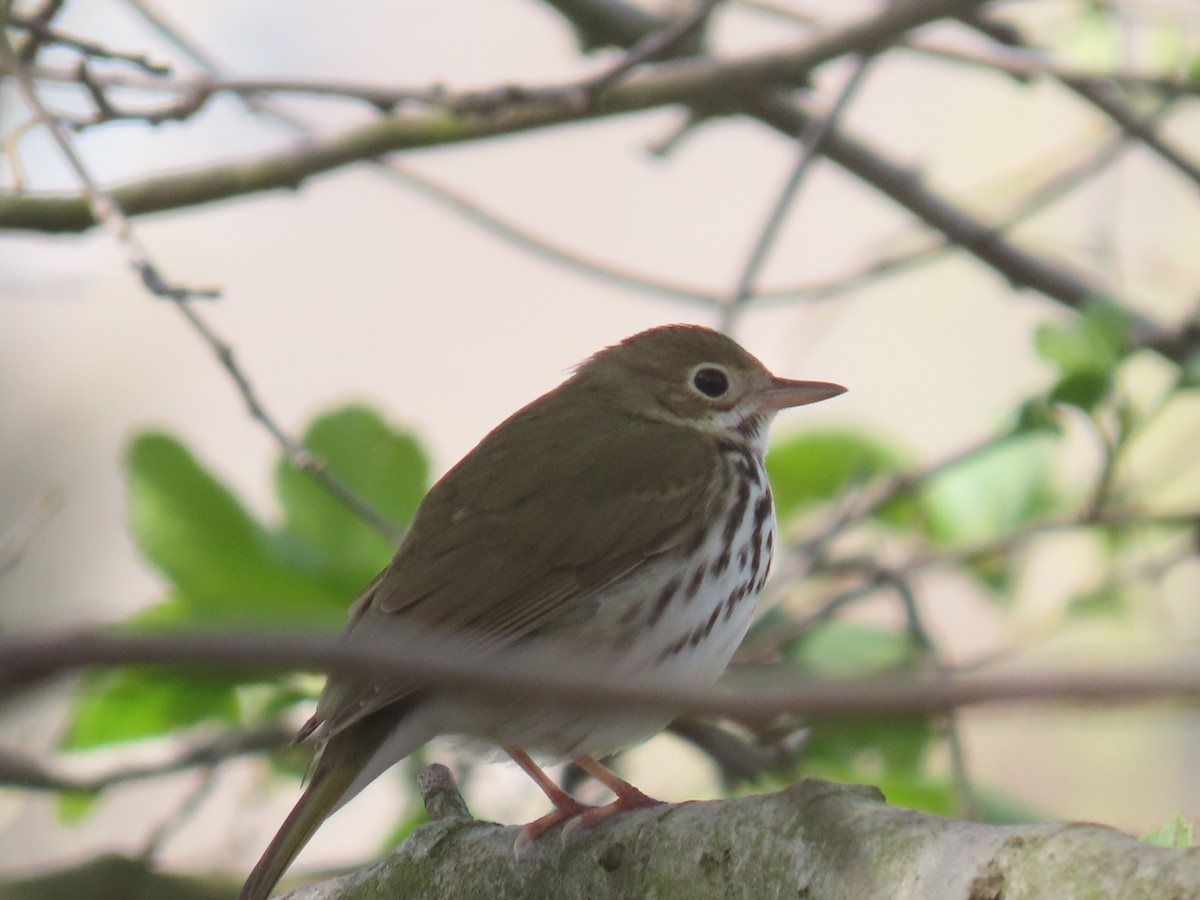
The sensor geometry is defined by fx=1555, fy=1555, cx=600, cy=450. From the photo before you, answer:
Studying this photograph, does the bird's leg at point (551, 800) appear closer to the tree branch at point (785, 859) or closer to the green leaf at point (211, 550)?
the tree branch at point (785, 859)

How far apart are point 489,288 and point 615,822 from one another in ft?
18.1

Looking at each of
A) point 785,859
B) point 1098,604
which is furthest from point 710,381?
point 785,859

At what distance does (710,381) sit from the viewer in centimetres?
405

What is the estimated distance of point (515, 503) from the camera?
3.36 m

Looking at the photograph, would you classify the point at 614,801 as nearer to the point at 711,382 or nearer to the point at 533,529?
the point at 533,529

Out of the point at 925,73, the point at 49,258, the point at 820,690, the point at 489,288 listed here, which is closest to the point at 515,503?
the point at 820,690

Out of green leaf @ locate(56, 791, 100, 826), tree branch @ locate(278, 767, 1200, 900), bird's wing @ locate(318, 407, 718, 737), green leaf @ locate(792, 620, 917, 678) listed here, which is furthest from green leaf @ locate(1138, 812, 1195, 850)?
green leaf @ locate(56, 791, 100, 826)

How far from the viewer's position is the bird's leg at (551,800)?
2268mm

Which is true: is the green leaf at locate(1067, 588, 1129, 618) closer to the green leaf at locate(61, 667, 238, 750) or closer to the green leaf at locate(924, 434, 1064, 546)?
the green leaf at locate(924, 434, 1064, 546)

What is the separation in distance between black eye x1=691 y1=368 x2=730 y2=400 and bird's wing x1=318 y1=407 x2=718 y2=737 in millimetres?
339

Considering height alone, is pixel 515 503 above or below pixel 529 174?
above

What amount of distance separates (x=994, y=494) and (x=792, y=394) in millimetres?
717

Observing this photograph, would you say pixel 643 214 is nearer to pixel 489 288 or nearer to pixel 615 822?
pixel 489 288

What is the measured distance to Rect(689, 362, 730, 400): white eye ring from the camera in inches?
159
